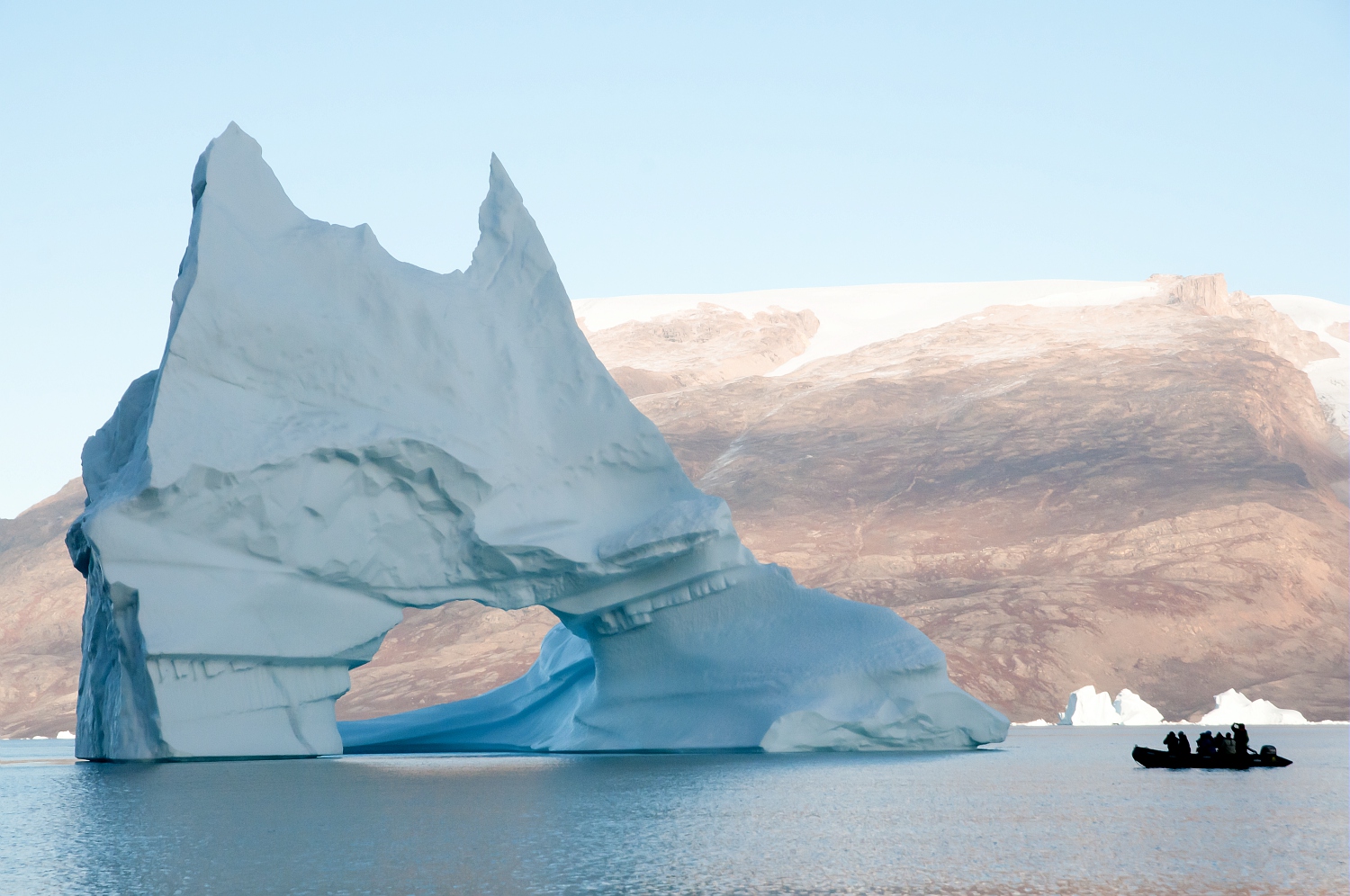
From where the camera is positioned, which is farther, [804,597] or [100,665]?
[804,597]

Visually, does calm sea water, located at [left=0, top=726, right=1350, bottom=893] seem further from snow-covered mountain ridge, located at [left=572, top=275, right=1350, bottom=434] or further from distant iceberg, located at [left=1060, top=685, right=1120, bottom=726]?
snow-covered mountain ridge, located at [left=572, top=275, right=1350, bottom=434]

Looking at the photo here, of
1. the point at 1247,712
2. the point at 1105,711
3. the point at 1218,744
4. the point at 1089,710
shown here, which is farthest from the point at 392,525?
the point at 1247,712

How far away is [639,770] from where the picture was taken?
57.9 feet

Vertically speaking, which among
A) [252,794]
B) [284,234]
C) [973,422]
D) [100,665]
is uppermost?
[973,422]

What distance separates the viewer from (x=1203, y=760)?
21078 mm

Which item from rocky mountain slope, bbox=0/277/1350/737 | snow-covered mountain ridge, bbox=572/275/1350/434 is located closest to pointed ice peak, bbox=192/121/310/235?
rocky mountain slope, bbox=0/277/1350/737

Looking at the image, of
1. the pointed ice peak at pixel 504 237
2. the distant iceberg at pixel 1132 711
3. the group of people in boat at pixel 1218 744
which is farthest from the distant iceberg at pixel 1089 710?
the pointed ice peak at pixel 504 237

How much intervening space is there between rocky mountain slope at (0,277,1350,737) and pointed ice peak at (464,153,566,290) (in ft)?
132

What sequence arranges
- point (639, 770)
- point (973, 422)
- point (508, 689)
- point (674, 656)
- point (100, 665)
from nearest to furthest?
1. point (639, 770)
2. point (100, 665)
3. point (674, 656)
4. point (508, 689)
5. point (973, 422)

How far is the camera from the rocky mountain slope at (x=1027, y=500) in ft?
201

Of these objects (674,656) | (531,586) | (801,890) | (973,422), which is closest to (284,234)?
(531,586)

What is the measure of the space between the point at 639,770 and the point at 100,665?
27.4ft

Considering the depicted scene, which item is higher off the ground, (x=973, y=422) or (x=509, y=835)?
(x=973, y=422)

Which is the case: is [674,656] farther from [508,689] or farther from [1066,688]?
[1066,688]
